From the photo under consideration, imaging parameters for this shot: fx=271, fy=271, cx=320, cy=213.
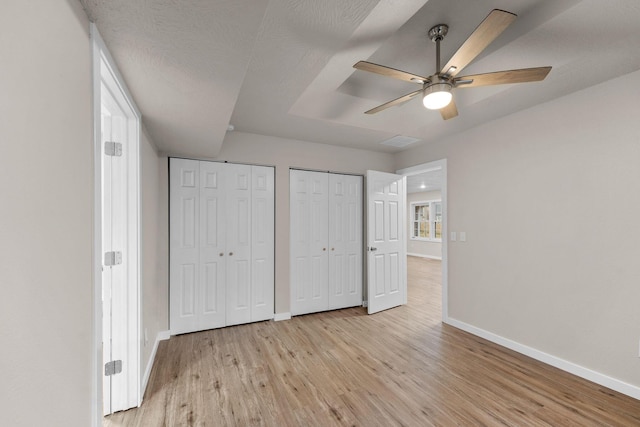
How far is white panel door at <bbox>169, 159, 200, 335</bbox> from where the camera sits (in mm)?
3098

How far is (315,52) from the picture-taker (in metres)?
Result: 1.78

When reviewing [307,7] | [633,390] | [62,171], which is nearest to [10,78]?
[62,171]

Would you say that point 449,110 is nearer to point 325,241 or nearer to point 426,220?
point 325,241

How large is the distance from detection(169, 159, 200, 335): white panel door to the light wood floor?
0.77 ft

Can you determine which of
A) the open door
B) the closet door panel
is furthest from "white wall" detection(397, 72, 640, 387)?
the closet door panel

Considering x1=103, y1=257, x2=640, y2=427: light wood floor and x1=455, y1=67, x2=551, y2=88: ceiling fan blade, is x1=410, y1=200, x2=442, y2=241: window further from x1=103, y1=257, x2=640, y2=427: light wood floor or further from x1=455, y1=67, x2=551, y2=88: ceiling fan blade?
x1=455, y1=67, x2=551, y2=88: ceiling fan blade

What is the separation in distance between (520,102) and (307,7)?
2.27 metres

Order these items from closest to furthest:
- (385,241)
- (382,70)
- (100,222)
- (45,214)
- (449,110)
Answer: (45,214)
(100,222)
(382,70)
(449,110)
(385,241)

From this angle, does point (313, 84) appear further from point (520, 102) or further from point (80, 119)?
point (520, 102)

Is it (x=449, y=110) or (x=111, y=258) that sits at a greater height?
(x=449, y=110)

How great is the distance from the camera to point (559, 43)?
1.83 meters

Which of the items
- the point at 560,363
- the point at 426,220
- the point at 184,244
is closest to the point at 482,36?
the point at 560,363

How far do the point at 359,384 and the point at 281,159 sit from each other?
266 centimetres

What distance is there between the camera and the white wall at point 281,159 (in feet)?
11.1
